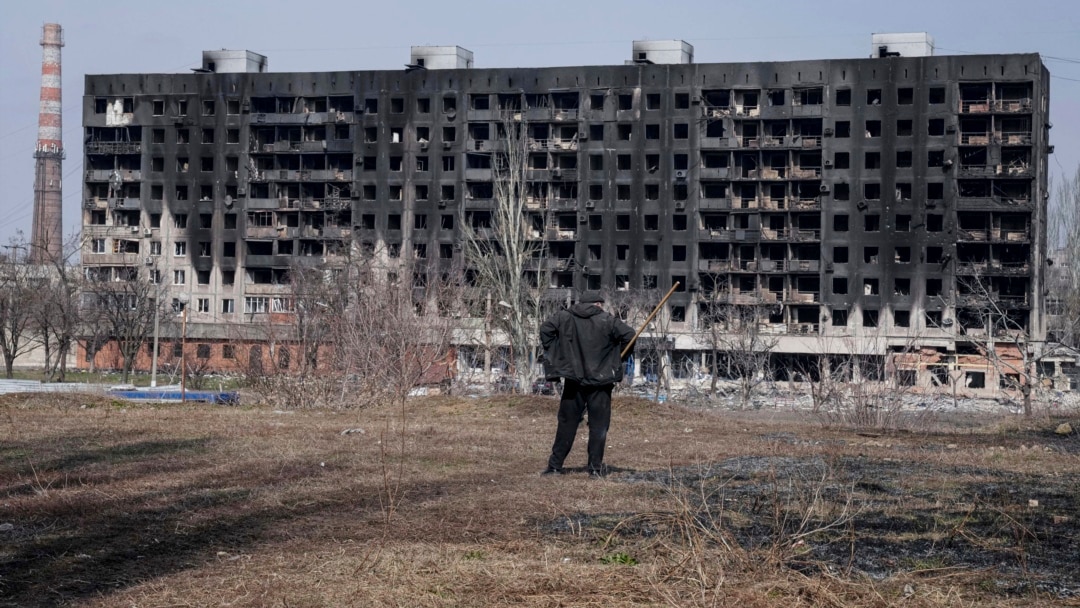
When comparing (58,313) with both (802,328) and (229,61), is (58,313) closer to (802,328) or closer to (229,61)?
(229,61)

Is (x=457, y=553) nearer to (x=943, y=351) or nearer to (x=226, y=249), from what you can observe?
(x=943, y=351)

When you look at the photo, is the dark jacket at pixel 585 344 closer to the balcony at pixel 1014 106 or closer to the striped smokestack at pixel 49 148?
the balcony at pixel 1014 106

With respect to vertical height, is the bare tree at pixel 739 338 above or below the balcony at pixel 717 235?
below

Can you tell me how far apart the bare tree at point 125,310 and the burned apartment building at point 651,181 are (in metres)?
3.08

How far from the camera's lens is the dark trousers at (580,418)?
1141 cm

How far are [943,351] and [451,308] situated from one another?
39.9 m

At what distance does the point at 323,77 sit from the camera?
8219 centimetres

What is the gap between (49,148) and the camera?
11181 centimetres

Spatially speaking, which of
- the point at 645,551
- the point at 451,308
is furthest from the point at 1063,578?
the point at 451,308

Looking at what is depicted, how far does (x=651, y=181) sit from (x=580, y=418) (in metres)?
66.8

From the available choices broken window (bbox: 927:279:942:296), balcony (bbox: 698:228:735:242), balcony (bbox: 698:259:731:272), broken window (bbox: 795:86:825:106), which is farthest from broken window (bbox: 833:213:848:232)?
broken window (bbox: 795:86:825:106)

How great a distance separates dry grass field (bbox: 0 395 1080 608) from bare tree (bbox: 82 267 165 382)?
5506cm

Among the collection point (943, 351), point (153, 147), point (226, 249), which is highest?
point (153, 147)

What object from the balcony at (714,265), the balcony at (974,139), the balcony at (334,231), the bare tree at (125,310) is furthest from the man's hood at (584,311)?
the balcony at (334,231)
